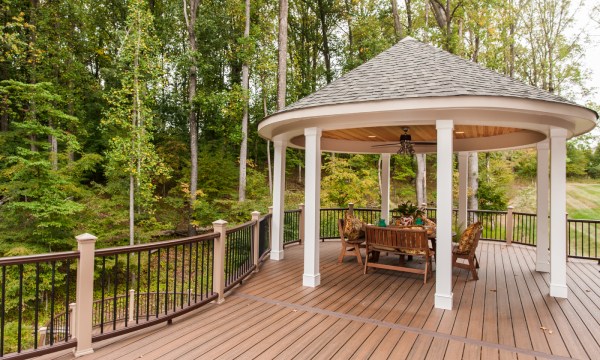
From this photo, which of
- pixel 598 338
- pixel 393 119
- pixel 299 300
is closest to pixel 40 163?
pixel 299 300

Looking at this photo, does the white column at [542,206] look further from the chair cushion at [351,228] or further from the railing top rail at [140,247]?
the railing top rail at [140,247]

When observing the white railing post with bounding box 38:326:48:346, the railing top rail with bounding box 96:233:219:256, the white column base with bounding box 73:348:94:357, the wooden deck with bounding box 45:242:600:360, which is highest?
the railing top rail with bounding box 96:233:219:256

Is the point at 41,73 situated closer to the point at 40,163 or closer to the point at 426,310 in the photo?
the point at 40,163

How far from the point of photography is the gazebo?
4.41m

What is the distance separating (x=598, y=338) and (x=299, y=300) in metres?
3.54

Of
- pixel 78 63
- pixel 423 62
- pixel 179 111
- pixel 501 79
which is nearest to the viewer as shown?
pixel 501 79

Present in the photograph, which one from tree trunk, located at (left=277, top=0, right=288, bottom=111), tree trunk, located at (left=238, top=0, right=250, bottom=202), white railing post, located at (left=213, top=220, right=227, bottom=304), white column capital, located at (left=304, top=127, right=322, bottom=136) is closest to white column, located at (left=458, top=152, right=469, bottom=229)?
white column capital, located at (left=304, top=127, right=322, bottom=136)

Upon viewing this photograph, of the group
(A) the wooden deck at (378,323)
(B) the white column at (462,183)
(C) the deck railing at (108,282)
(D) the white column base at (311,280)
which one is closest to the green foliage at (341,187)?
(B) the white column at (462,183)

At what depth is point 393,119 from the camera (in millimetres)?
4906

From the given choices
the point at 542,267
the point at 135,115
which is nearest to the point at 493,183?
the point at 542,267

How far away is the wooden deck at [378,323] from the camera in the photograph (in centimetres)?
328

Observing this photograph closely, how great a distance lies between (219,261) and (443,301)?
3137 mm

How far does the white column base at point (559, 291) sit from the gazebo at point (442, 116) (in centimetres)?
1

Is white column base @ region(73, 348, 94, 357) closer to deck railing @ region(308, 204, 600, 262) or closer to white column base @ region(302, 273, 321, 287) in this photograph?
white column base @ region(302, 273, 321, 287)
